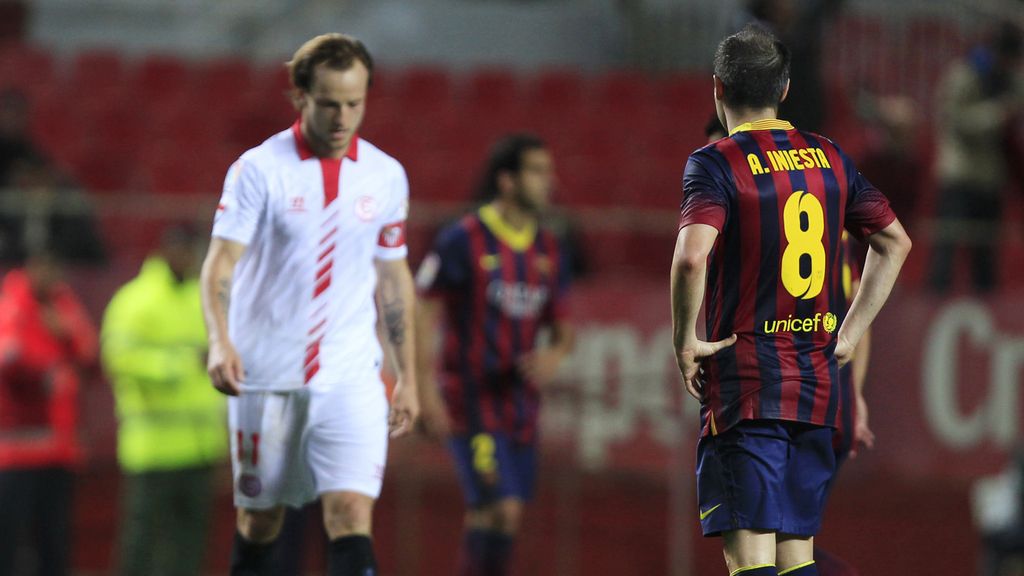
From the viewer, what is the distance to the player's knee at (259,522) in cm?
566

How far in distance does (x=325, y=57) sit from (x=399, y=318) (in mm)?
1046

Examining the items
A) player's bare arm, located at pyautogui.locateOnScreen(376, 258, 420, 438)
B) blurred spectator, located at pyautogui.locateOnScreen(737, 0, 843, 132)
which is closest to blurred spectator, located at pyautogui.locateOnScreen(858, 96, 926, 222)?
blurred spectator, located at pyautogui.locateOnScreen(737, 0, 843, 132)

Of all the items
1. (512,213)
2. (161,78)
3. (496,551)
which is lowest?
(496,551)

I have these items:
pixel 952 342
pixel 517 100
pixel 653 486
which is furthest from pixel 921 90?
pixel 653 486

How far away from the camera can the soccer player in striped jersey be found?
4.52m

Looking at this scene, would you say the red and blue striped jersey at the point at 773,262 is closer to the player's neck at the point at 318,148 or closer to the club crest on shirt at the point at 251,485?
the player's neck at the point at 318,148

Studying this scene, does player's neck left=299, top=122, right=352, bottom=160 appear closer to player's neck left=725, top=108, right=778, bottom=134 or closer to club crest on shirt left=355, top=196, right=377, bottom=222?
club crest on shirt left=355, top=196, right=377, bottom=222

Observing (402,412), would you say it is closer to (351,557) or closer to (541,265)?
(351,557)

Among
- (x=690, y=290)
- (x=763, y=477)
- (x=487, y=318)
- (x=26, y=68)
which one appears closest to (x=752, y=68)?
(x=690, y=290)

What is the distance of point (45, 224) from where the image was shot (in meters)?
10.6

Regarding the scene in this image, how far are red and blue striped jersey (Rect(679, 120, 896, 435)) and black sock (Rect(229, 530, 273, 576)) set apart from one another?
6.14 feet

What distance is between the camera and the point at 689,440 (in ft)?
34.2

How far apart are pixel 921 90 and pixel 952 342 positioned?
262 inches

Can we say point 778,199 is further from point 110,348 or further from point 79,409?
point 79,409
